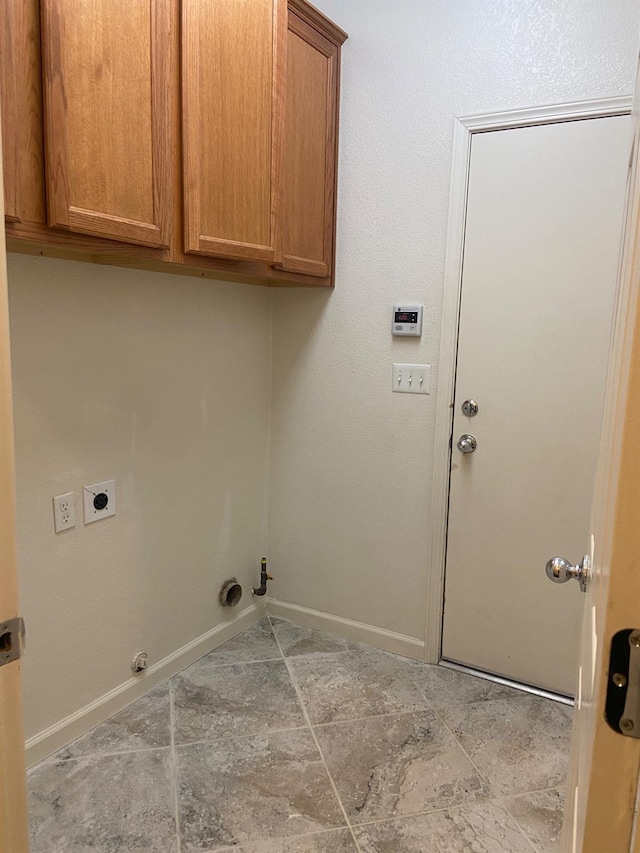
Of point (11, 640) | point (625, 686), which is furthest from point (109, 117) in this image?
point (625, 686)

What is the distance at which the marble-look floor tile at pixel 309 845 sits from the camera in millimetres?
1618

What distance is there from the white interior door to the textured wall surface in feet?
0.43

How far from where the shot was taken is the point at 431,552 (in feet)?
8.23

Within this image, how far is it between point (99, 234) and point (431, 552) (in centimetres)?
171

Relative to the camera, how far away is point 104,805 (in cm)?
174

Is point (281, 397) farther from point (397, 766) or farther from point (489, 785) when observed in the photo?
point (489, 785)

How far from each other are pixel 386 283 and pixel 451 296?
0.28m

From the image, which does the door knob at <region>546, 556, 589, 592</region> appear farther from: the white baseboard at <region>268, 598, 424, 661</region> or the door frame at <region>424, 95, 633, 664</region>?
the white baseboard at <region>268, 598, 424, 661</region>

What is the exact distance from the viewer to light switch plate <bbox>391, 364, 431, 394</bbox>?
7.97ft

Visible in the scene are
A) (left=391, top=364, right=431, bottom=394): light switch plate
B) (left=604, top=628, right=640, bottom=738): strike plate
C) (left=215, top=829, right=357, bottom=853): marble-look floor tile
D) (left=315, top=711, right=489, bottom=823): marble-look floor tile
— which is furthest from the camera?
(left=391, top=364, right=431, bottom=394): light switch plate

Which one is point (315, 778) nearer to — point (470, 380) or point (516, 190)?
point (470, 380)

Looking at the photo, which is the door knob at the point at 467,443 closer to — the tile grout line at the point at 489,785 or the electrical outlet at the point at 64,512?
the tile grout line at the point at 489,785

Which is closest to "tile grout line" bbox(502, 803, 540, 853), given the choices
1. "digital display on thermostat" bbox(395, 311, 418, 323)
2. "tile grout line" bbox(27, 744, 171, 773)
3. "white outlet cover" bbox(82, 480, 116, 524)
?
"tile grout line" bbox(27, 744, 171, 773)

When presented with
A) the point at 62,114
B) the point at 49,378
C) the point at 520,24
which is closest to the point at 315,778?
the point at 49,378
